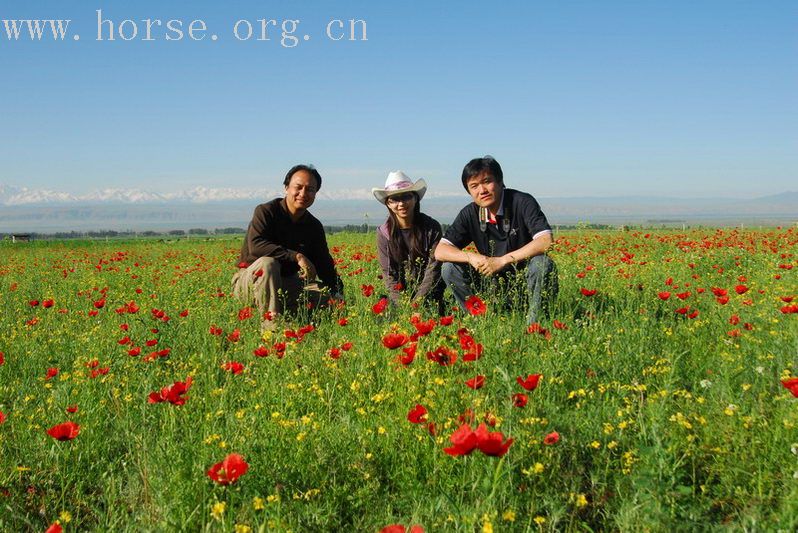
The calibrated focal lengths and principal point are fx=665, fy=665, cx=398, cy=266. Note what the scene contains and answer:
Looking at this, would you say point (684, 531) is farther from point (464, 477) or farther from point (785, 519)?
point (464, 477)

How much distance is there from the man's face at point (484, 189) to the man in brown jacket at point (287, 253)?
1422mm

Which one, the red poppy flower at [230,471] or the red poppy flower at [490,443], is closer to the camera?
the red poppy flower at [490,443]

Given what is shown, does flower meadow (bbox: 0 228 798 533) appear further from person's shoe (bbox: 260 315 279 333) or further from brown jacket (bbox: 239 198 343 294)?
brown jacket (bbox: 239 198 343 294)

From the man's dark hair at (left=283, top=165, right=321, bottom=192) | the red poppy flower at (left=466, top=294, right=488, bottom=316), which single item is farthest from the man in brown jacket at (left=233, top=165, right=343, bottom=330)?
the red poppy flower at (left=466, top=294, right=488, bottom=316)

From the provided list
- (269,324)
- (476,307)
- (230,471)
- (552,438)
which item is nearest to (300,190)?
(269,324)

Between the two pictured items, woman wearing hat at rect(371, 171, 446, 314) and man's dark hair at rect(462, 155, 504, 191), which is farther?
woman wearing hat at rect(371, 171, 446, 314)

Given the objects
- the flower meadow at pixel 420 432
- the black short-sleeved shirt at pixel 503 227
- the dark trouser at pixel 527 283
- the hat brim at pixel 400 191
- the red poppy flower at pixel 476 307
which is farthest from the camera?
the hat brim at pixel 400 191

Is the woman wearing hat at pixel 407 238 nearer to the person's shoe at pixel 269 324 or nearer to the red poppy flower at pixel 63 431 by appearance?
the person's shoe at pixel 269 324

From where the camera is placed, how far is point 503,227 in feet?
18.5

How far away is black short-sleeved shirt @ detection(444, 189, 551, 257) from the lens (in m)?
5.50

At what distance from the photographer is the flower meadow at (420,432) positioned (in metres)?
2.27

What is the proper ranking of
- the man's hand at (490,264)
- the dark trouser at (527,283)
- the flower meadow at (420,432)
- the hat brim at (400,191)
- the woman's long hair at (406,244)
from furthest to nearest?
the woman's long hair at (406,244)
the hat brim at (400,191)
the man's hand at (490,264)
the dark trouser at (527,283)
the flower meadow at (420,432)

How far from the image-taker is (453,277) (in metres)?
5.68

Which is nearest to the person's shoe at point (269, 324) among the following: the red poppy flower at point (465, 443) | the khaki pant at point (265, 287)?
the khaki pant at point (265, 287)
